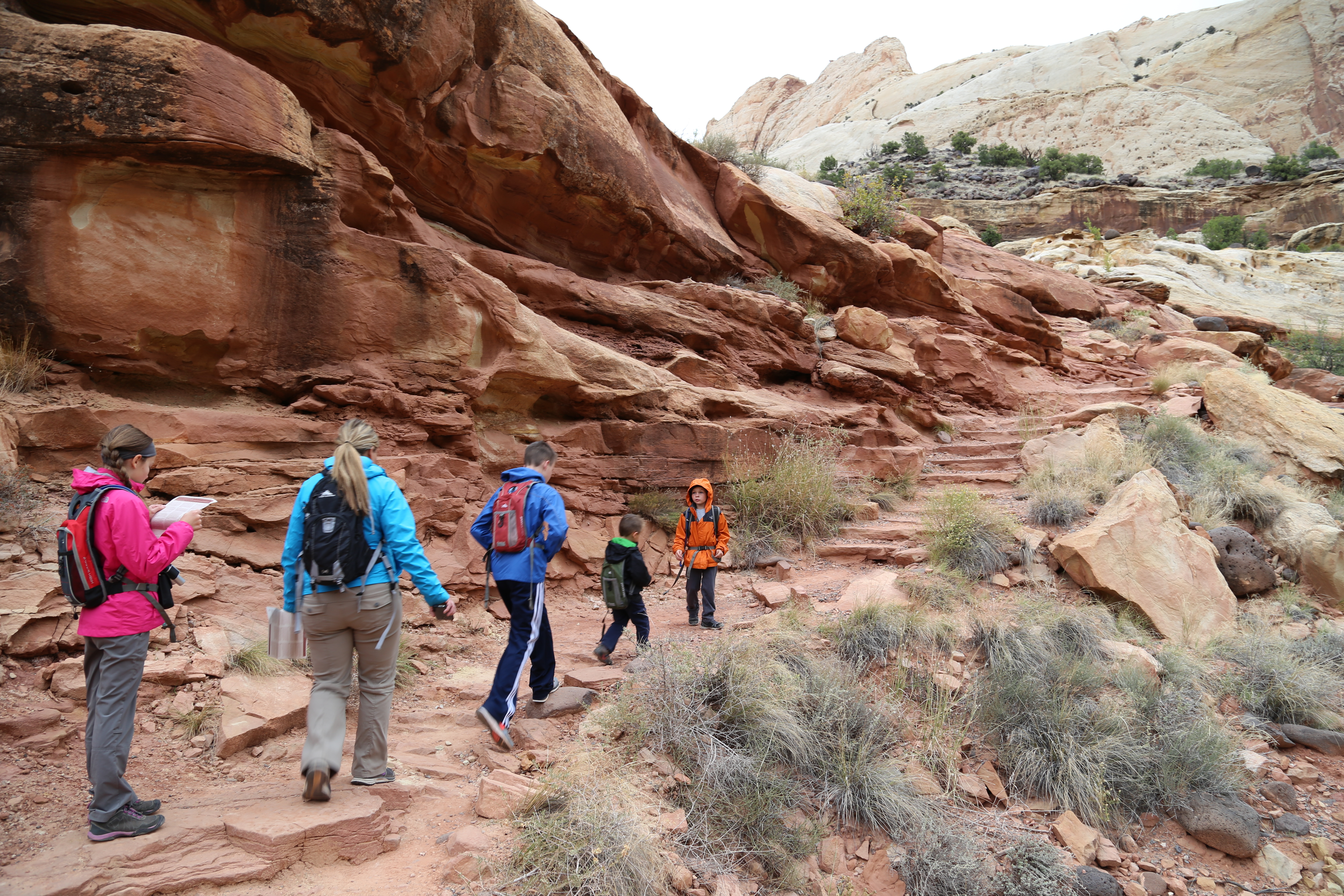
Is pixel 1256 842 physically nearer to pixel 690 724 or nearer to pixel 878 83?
pixel 690 724

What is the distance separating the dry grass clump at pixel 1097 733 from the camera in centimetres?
415

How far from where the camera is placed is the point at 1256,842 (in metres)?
3.99

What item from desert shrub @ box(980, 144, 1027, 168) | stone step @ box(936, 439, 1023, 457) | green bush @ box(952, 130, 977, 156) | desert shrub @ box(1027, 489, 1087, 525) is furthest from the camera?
green bush @ box(952, 130, 977, 156)

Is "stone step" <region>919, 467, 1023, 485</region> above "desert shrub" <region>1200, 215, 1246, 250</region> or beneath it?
beneath

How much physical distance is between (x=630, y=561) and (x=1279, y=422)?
36.5 feet

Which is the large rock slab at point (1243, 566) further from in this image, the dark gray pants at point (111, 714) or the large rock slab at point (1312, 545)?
the dark gray pants at point (111, 714)

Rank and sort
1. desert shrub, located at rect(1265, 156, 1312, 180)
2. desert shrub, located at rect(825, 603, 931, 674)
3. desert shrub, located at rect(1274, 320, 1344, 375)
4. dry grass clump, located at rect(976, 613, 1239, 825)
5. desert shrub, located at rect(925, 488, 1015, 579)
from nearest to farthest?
dry grass clump, located at rect(976, 613, 1239, 825), desert shrub, located at rect(825, 603, 931, 674), desert shrub, located at rect(925, 488, 1015, 579), desert shrub, located at rect(1274, 320, 1344, 375), desert shrub, located at rect(1265, 156, 1312, 180)

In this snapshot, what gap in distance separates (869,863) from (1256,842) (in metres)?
2.52

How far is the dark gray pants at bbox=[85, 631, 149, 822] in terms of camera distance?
254 centimetres

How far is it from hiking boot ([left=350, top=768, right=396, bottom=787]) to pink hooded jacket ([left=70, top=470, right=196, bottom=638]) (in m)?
1.09

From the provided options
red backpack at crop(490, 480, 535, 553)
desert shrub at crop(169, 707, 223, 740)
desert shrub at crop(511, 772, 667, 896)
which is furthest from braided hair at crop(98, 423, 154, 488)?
desert shrub at crop(511, 772, 667, 896)

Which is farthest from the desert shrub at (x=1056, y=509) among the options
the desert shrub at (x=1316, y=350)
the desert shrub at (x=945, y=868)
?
the desert shrub at (x=1316, y=350)

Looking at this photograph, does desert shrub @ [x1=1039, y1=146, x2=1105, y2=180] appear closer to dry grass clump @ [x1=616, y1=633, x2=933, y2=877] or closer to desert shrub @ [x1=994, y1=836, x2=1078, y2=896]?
dry grass clump @ [x1=616, y1=633, x2=933, y2=877]

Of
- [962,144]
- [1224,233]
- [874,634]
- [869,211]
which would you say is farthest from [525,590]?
[962,144]
